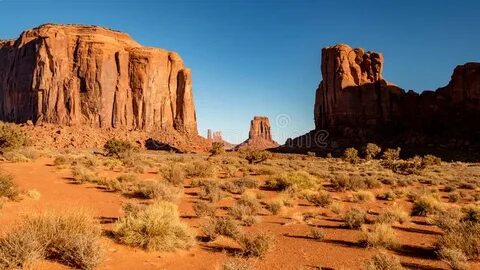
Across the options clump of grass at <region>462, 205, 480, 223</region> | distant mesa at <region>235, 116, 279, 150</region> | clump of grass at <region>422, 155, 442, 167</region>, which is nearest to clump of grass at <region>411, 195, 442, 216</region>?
clump of grass at <region>462, 205, 480, 223</region>

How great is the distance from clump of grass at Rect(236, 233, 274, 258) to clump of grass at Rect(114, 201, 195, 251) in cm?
115

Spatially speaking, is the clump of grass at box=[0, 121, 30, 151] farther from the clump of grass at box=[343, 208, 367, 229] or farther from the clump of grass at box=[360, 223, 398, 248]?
the clump of grass at box=[360, 223, 398, 248]

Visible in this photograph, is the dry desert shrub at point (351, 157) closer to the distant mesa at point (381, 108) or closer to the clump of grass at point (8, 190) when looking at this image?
the distant mesa at point (381, 108)

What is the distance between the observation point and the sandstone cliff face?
79.3 meters

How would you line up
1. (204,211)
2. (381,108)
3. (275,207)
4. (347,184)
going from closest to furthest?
(204,211) → (275,207) → (347,184) → (381,108)

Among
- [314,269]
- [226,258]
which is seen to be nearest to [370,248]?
[314,269]

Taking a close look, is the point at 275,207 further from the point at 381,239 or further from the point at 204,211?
the point at 381,239

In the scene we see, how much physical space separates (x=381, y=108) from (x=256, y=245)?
81088 millimetres

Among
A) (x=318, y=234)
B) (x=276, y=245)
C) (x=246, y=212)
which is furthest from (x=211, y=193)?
(x=276, y=245)

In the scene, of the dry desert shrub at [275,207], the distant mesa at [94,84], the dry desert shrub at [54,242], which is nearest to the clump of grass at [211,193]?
the dry desert shrub at [275,207]

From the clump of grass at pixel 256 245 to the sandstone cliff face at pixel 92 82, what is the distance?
75901 millimetres

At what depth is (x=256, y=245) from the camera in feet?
28.3

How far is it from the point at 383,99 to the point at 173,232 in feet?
271

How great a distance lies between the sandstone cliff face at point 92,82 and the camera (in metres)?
79.3
